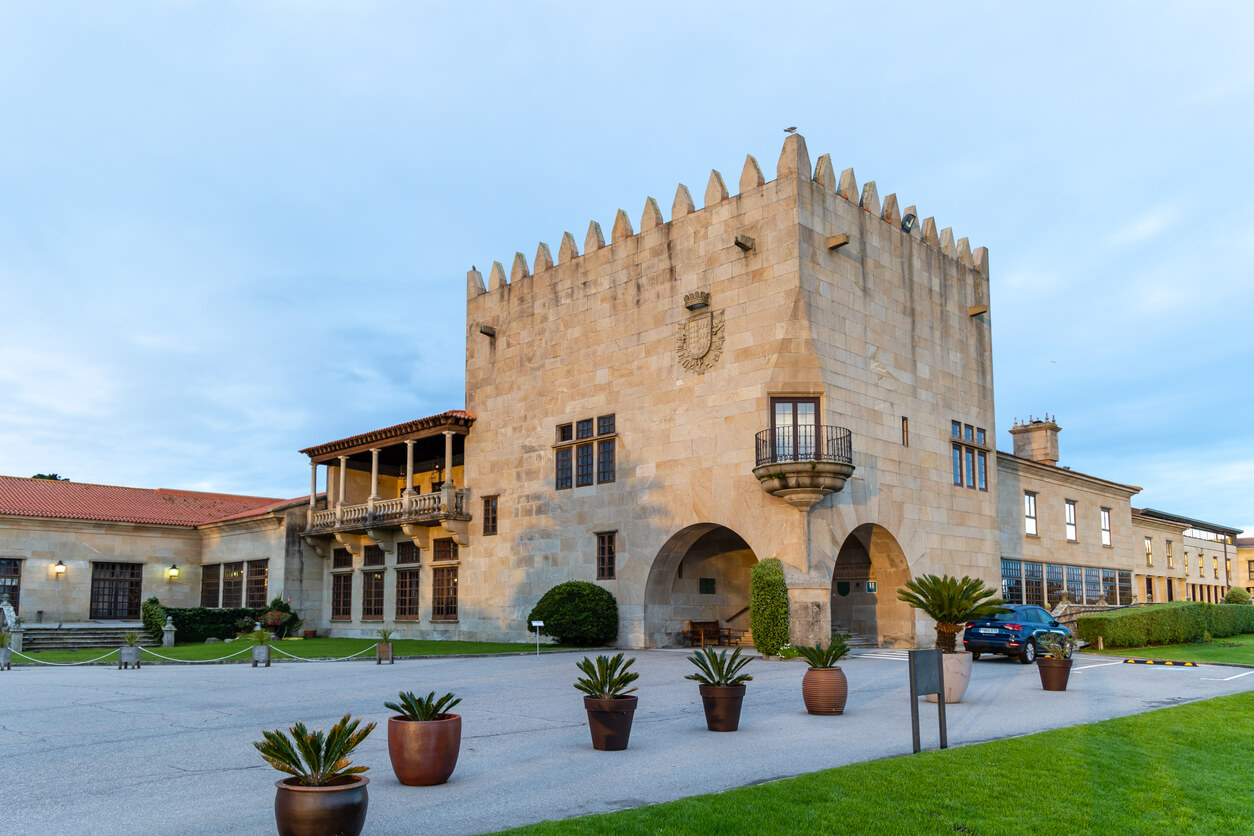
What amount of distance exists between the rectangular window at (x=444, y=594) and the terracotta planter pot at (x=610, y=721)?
26380mm

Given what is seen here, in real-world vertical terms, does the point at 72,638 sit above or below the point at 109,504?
below

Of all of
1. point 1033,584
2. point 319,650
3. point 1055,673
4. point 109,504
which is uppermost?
point 109,504

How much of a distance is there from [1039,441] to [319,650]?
108 feet

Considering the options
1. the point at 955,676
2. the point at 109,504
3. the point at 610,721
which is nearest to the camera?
the point at 610,721

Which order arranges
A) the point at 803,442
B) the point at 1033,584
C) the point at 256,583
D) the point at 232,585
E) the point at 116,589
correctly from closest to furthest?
the point at 803,442 → the point at 1033,584 → the point at 256,583 → the point at 116,589 → the point at 232,585

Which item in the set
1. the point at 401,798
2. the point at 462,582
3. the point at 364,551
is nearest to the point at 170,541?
the point at 364,551

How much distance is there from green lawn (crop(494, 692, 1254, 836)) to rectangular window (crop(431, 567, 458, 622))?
91.9ft

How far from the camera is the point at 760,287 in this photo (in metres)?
27.7

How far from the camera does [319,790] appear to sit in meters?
6.75

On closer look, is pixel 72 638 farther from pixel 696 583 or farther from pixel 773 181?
pixel 773 181

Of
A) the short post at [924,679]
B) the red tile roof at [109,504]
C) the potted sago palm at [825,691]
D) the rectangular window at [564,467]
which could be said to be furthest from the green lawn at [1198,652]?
the red tile roof at [109,504]

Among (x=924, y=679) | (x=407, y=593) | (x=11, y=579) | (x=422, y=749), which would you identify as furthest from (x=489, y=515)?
(x=422, y=749)

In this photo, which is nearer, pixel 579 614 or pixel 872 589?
pixel 579 614

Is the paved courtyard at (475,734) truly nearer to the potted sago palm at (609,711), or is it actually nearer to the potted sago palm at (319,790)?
the potted sago palm at (609,711)
